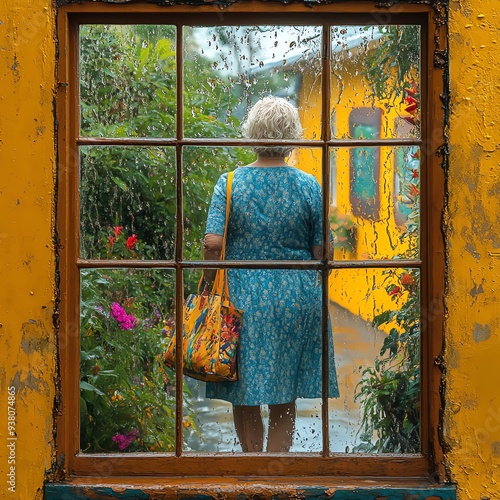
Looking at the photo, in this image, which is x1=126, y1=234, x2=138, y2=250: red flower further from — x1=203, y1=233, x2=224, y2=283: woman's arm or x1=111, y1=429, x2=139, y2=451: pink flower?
x1=111, y1=429, x2=139, y2=451: pink flower

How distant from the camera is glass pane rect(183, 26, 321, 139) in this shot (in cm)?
273

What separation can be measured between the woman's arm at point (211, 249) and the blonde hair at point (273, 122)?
33cm

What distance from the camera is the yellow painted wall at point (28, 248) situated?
8.50ft

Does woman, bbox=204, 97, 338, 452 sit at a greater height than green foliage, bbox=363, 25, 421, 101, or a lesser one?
lesser

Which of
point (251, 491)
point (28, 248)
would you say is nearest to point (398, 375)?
point (251, 491)

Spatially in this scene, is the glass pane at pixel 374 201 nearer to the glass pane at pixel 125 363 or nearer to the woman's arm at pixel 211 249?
the woman's arm at pixel 211 249

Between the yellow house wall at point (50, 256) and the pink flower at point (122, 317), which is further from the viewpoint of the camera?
the pink flower at point (122, 317)

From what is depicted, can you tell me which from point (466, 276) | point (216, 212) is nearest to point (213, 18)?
point (216, 212)

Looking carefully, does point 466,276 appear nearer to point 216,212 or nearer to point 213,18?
point 216,212

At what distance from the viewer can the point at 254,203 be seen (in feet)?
9.29

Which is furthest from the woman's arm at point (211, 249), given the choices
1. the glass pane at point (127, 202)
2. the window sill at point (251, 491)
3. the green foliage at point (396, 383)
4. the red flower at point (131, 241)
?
the window sill at point (251, 491)

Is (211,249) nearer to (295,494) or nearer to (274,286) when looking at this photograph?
(274,286)

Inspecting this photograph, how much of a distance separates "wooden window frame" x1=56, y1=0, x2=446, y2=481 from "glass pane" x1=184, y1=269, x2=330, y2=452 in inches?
3.0

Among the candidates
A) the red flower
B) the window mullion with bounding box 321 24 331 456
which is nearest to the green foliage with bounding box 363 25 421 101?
the window mullion with bounding box 321 24 331 456
